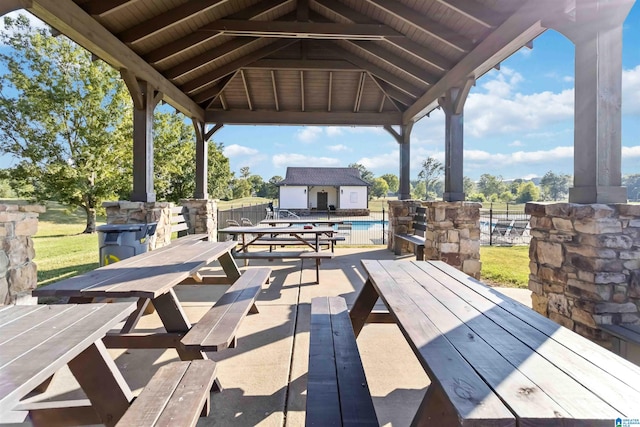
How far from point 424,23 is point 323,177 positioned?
81.1ft

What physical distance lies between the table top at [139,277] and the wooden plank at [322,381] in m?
1.06

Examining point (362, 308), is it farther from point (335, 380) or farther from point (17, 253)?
point (17, 253)

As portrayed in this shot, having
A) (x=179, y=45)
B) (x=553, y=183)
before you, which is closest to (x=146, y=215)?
(x=179, y=45)

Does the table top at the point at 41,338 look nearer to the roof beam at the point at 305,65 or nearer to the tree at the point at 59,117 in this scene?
the roof beam at the point at 305,65

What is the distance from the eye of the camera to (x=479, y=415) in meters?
0.87

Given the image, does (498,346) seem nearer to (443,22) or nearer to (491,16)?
(491,16)

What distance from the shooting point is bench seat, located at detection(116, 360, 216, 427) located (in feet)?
4.15

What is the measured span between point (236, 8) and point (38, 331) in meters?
5.26

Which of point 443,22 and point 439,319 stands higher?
point 443,22

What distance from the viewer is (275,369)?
243cm

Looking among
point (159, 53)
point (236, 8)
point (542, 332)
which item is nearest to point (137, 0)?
point (159, 53)

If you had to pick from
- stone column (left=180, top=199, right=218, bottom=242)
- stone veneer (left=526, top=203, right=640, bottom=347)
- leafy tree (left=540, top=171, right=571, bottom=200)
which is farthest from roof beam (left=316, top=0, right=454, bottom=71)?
leafy tree (left=540, top=171, right=571, bottom=200)

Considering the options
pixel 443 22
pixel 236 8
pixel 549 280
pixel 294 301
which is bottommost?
pixel 294 301

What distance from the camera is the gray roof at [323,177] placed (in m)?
28.0
